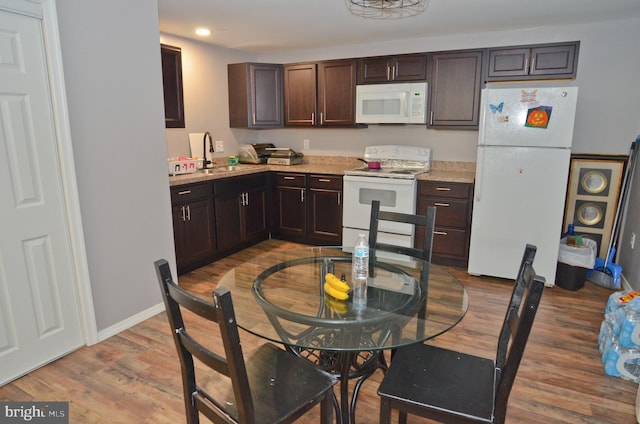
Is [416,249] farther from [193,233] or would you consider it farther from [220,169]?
[220,169]

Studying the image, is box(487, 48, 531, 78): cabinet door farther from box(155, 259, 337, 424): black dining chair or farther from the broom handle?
box(155, 259, 337, 424): black dining chair

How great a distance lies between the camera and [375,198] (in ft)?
13.3

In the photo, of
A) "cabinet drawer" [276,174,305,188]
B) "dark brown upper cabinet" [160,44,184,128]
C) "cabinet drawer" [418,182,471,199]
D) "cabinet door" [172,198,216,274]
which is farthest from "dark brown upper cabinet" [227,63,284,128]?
"cabinet drawer" [418,182,471,199]

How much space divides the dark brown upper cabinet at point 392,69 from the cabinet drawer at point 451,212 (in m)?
1.25

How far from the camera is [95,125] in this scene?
244 centimetres

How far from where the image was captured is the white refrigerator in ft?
10.5

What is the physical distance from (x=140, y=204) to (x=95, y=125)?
1.95 feet

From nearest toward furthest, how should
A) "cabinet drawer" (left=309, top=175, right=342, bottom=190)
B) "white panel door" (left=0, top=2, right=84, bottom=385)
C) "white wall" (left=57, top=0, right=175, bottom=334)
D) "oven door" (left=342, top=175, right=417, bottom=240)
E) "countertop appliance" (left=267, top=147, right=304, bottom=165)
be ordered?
"white panel door" (left=0, top=2, right=84, bottom=385), "white wall" (left=57, top=0, right=175, bottom=334), "oven door" (left=342, top=175, right=417, bottom=240), "cabinet drawer" (left=309, top=175, right=342, bottom=190), "countertop appliance" (left=267, top=147, right=304, bottom=165)

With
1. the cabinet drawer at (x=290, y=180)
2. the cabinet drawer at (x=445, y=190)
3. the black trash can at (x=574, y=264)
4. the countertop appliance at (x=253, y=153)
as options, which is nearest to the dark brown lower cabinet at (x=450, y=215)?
the cabinet drawer at (x=445, y=190)

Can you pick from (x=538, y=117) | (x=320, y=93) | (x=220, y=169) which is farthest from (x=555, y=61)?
(x=220, y=169)

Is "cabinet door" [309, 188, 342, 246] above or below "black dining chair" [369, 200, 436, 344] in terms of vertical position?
below

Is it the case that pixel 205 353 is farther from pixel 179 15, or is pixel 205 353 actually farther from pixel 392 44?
pixel 392 44

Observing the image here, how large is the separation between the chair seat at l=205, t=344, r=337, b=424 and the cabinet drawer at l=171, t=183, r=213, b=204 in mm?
2185

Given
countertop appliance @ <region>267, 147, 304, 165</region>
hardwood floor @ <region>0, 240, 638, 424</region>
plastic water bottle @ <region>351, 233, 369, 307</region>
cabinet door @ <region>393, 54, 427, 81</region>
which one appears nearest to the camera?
plastic water bottle @ <region>351, 233, 369, 307</region>
